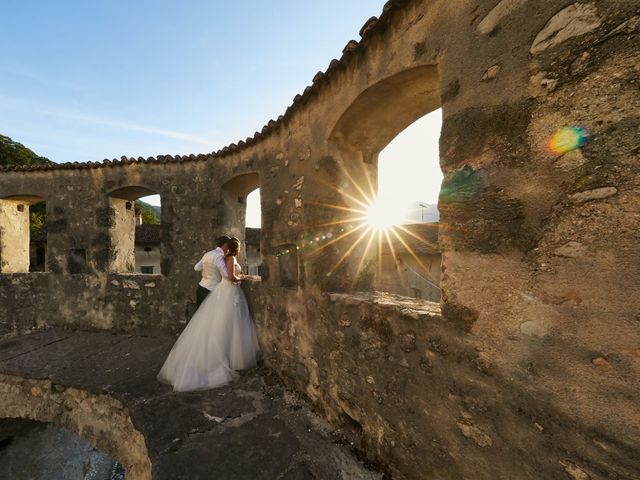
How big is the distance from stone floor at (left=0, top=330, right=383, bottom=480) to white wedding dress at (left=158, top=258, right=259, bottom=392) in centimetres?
15

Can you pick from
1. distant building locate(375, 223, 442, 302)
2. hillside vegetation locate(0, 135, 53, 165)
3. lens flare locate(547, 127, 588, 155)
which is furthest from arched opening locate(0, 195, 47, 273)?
hillside vegetation locate(0, 135, 53, 165)

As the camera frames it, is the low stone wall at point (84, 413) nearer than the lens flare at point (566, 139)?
No

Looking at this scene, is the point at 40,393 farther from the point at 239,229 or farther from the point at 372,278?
the point at 372,278

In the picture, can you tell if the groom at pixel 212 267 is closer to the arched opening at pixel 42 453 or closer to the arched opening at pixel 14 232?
the arched opening at pixel 42 453

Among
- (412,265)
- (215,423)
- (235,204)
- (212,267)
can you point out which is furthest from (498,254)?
(412,265)

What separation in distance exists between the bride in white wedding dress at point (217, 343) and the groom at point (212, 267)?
123 millimetres

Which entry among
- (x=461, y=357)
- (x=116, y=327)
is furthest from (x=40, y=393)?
Answer: (x=461, y=357)

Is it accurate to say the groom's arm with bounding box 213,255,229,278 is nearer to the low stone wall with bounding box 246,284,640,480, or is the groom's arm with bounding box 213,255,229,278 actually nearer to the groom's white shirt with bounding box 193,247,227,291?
the groom's white shirt with bounding box 193,247,227,291

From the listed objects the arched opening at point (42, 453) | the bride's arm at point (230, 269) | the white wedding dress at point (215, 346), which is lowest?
the arched opening at point (42, 453)

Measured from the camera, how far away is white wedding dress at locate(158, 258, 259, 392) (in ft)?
11.5

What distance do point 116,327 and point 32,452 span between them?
2605mm

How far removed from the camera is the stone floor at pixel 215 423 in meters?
2.21

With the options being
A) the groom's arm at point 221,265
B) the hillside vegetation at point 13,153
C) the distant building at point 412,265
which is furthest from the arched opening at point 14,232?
the hillside vegetation at point 13,153

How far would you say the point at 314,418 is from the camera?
2.88m
